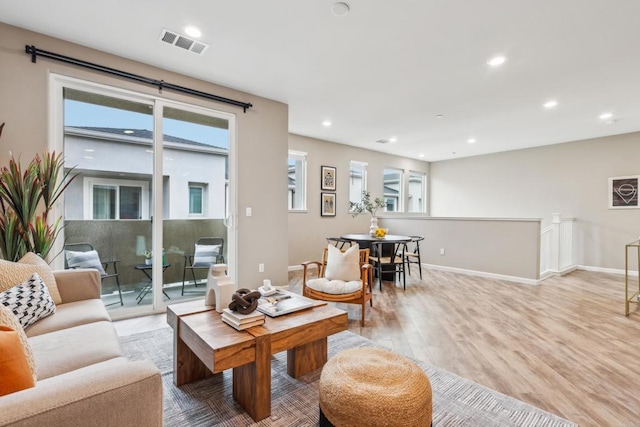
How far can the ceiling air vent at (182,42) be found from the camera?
2694 mm

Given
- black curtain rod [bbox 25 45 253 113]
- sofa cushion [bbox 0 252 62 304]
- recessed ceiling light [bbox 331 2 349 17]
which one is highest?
recessed ceiling light [bbox 331 2 349 17]

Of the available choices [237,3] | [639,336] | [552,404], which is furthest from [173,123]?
[639,336]

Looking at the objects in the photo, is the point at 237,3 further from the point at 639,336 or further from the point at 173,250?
the point at 639,336

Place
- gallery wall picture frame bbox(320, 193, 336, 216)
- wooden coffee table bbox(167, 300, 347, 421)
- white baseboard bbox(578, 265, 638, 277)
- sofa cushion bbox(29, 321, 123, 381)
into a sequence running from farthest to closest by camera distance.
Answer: gallery wall picture frame bbox(320, 193, 336, 216), white baseboard bbox(578, 265, 638, 277), wooden coffee table bbox(167, 300, 347, 421), sofa cushion bbox(29, 321, 123, 381)

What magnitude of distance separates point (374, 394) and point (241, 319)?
82 cm

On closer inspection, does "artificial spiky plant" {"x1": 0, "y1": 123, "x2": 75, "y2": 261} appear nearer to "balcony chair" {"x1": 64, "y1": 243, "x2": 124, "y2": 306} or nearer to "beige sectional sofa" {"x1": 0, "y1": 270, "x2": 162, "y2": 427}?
"balcony chair" {"x1": 64, "y1": 243, "x2": 124, "y2": 306}

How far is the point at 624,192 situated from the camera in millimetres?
5812

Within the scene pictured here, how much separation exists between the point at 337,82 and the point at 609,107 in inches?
159

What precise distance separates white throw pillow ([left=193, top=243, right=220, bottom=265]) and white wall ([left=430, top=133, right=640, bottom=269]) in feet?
22.9

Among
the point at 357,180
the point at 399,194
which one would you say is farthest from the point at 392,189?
the point at 357,180

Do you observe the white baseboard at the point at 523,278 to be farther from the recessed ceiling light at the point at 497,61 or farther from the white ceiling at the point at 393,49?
the recessed ceiling light at the point at 497,61

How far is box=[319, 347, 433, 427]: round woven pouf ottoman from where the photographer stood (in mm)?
1244

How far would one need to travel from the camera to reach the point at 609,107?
173 inches

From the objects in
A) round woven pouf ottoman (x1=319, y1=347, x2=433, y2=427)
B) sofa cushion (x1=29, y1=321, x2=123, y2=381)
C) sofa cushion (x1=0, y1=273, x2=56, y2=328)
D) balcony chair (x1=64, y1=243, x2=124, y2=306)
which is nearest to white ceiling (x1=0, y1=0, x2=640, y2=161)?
balcony chair (x1=64, y1=243, x2=124, y2=306)
